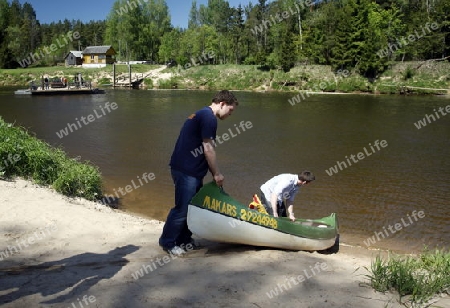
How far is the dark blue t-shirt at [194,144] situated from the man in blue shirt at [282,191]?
2159 mm

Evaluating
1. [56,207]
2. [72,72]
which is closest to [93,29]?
[72,72]

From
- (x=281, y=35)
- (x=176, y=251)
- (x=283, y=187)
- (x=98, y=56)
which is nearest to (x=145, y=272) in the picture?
(x=176, y=251)

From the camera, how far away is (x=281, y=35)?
60.2m

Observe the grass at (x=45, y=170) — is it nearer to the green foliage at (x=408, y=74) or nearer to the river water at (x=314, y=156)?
the river water at (x=314, y=156)

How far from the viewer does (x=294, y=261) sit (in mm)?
6031

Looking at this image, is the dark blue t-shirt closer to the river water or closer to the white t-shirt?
the white t-shirt

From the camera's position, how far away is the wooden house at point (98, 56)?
247 ft

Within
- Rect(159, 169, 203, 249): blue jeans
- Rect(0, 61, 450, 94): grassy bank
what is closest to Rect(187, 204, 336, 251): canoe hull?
Rect(159, 169, 203, 249): blue jeans

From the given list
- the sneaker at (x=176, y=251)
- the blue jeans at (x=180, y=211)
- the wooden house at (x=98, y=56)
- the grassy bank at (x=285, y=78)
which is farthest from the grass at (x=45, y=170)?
the wooden house at (x=98, y=56)

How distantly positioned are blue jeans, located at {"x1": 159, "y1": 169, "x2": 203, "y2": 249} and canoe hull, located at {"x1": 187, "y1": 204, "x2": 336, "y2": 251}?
167 millimetres

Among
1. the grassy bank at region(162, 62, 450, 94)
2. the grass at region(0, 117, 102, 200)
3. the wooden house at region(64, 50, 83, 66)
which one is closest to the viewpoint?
the grass at region(0, 117, 102, 200)

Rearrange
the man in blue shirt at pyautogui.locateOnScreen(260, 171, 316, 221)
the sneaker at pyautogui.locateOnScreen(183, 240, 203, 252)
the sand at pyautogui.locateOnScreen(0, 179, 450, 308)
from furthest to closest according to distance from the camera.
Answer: the man in blue shirt at pyautogui.locateOnScreen(260, 171, 316, 221), the sneaker at pyautogui.locateOnScreen(183, 240, 203, 252), the sand at pyautogui.locateOnScreen(0, 179, 450, 308)

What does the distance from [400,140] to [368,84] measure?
3222 centimetres

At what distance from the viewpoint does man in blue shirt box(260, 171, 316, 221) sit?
754 centimetres
